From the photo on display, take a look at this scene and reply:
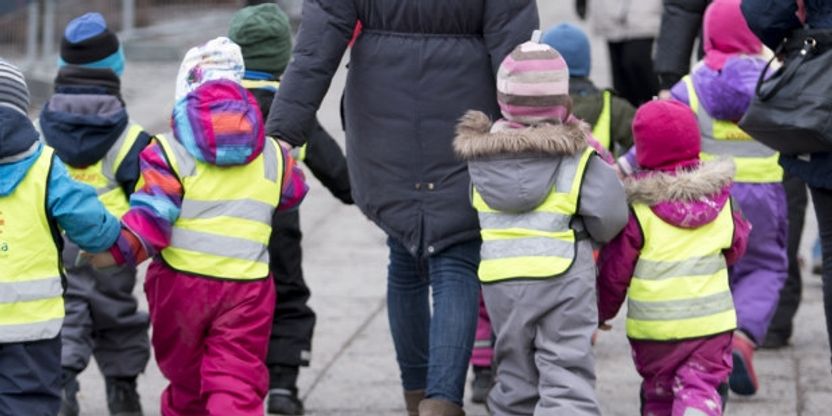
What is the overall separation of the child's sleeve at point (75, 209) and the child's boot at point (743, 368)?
94.8 inches

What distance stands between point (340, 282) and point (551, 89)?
3.67 metres

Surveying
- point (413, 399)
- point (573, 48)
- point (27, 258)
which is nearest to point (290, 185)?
point (413, 399)

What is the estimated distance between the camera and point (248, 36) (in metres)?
6.74

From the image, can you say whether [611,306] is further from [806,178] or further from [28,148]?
[28,148]

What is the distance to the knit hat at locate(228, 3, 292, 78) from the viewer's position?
674cm

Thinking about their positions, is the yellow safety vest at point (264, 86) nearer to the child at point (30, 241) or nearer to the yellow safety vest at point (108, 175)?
the yellow safety vest at point (108, 175)

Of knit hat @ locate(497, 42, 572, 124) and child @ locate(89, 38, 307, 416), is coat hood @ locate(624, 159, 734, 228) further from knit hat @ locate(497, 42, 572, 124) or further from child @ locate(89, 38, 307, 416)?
child @ locate(89, 38, 307, 416)

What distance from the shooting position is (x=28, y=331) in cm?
541

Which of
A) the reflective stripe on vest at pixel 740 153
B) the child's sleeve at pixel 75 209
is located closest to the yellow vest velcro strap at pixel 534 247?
the child's sleeve at pixel 75 209

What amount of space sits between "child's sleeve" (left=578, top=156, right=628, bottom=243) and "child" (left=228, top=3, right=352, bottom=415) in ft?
4.54

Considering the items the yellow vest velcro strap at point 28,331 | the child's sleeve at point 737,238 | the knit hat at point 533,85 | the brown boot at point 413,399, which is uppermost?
the knit hat at point 533,85

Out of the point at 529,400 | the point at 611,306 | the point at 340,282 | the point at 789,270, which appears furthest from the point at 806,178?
the point at 340,282

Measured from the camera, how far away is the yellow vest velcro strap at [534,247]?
220 inches

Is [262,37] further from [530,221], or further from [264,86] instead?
[530,221]
